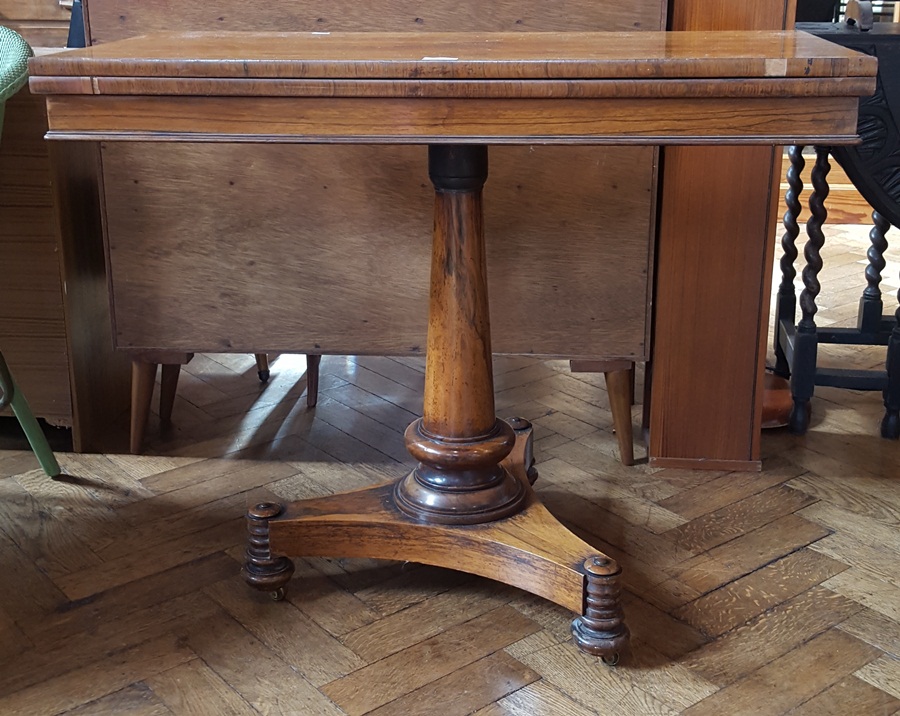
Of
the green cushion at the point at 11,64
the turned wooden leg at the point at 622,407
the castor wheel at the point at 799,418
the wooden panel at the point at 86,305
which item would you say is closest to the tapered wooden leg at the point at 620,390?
the turned wooden leg at the point at 622,407

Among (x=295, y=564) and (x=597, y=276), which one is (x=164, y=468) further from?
(x=597, y=276)

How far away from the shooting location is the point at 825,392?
2.56 m

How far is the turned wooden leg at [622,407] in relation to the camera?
209 centimetres

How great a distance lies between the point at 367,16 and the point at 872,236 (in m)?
1.31

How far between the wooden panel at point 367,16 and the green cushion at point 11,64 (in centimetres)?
13

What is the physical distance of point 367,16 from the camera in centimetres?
188

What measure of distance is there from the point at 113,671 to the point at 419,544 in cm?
46

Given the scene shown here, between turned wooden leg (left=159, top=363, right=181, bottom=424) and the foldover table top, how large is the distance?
108cm

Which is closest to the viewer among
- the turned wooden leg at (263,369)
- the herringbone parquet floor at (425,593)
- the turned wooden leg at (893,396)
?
the herringbone parquet floor at (425,593)

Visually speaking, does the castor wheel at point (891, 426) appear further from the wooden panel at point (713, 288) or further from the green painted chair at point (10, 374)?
the green painted chair at point (10, 374)

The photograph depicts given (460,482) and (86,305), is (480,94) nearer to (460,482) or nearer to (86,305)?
(460,482)

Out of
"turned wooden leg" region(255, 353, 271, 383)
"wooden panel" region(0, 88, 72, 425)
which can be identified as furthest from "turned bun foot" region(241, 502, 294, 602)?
"turned wooden leg" region(255, 353, 271, 383)

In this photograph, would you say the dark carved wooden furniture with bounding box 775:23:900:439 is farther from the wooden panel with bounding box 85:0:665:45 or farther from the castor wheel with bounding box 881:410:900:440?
the wooden panel with bounding box 85:0:665:45

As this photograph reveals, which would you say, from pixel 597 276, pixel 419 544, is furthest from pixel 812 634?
pixel 597 276
